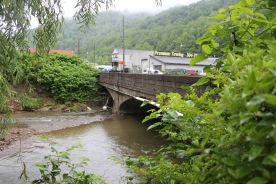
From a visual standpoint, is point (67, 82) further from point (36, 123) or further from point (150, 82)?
point (150, 82)

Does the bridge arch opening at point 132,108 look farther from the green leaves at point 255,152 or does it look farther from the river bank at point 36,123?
the green leaves at point 255,152

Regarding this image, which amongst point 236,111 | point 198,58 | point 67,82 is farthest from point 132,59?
point 236,111

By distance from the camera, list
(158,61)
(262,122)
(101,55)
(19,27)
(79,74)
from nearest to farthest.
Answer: (262,122) → (19,27) → (79,74) → (158,61) → (101,55)

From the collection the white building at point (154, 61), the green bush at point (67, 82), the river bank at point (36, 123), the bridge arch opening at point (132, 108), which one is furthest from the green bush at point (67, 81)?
the white building at point (154, 61)

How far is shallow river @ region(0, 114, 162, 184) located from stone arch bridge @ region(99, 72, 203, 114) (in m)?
1.40

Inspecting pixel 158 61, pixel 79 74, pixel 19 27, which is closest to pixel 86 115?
pixel 79 74

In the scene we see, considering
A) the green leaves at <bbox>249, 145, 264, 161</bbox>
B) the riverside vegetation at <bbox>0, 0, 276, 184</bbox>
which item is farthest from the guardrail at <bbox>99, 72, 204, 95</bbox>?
the green leaves at <bbox>249, 145, 264, 161</bbox>

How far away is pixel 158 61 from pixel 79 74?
911 inches

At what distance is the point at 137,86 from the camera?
52.0 feet

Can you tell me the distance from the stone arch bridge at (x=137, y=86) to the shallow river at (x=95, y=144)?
1.40 meters

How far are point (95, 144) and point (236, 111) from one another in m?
13.2

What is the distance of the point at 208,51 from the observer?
169cm

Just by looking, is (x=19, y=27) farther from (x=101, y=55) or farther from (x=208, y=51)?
(x=101, y=55)

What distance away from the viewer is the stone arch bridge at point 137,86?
9.93m
